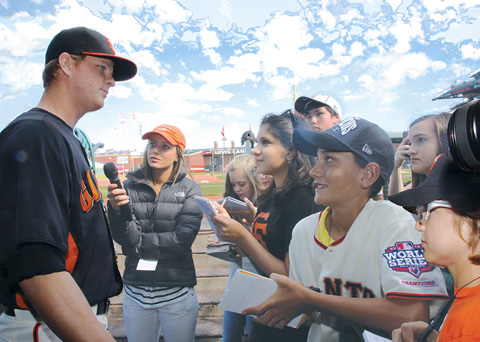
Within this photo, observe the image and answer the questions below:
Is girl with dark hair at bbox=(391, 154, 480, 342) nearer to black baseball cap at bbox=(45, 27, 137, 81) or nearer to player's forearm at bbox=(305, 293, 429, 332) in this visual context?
player's forearm at bbox=(305, 293, 429, 332)

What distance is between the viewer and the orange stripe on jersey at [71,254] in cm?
123

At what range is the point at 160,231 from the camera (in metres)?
2.56

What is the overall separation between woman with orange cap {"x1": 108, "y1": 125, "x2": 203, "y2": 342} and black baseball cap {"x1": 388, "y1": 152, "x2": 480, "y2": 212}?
1896 mm

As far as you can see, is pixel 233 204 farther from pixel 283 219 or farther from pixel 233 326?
pixel 233 326

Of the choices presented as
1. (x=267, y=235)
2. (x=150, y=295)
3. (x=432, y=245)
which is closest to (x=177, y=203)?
(x=150, y=295)

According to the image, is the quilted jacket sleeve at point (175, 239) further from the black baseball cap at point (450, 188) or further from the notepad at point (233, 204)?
the black baseball cap at point (450, 188)

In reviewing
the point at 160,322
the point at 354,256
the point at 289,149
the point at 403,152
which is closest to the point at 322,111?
the point at 403,152

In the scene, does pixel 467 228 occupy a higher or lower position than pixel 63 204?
lower

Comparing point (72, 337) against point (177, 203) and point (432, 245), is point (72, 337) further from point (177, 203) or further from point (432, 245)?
point (177, 203)

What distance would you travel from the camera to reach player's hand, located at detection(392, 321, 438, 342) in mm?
1092

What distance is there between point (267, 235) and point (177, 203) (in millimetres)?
1070

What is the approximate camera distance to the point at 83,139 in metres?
2.88

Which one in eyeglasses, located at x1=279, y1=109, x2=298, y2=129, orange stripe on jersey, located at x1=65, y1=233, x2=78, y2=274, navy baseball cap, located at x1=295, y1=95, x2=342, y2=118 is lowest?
orange stripe on jersey, located at x1=65, y1=233, x2=78, y2=274

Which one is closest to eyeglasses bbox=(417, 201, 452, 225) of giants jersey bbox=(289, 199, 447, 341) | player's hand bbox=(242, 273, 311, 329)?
giants jersey bbox=(289, 199, 447, 341)
